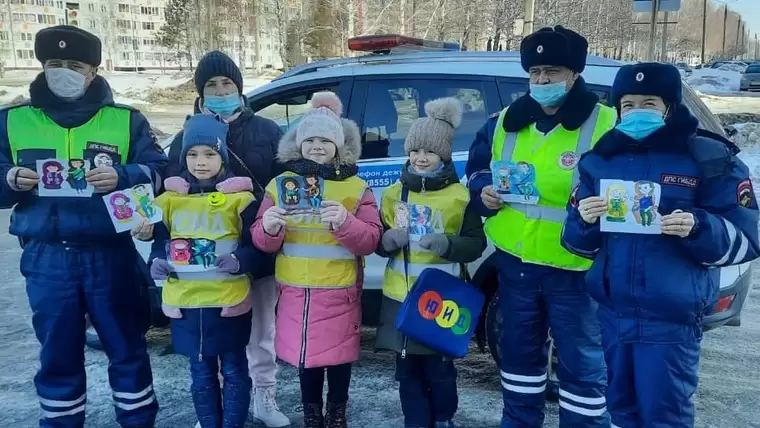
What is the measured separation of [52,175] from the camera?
9.93 feet

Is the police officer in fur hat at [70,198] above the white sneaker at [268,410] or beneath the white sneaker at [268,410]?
above

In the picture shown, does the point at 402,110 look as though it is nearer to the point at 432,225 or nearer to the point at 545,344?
the point at 432,225

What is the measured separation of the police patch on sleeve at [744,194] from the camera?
8.00ft

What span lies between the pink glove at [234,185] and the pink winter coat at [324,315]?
12 cm

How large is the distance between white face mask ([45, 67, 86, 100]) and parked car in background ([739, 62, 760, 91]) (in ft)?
126

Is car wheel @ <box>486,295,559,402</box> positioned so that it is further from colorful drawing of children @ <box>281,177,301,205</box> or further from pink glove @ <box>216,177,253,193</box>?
pink glove @ <box>216,177,253,193</box>

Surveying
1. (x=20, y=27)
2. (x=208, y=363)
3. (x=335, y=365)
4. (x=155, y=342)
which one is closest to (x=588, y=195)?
(x=335, y=365)

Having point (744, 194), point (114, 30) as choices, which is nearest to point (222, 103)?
point (744, 194)

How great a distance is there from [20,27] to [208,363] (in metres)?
79.5

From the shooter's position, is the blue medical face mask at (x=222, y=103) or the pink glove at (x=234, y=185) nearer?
the pink glove at (x=234, y=185)

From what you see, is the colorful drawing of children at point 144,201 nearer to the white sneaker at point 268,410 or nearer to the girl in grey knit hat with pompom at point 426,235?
the girl in grey knit hat with pompom at point 426,235

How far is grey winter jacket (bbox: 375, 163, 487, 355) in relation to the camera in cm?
309

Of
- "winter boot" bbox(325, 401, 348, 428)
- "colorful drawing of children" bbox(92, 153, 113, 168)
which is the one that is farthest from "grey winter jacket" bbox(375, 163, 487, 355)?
"colorful drawing of children" bbox(92, 153, 113, 168)

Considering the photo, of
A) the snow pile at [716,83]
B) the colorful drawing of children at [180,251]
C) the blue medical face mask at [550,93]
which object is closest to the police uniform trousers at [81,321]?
the colorful drawing of children at [180,251]
